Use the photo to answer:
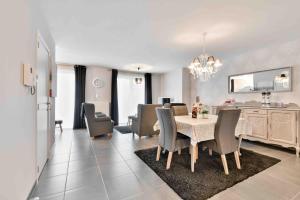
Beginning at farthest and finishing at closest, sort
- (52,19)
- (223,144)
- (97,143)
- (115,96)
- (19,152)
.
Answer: (115,96), (97,143), (52,19), (223,144), (19,152)

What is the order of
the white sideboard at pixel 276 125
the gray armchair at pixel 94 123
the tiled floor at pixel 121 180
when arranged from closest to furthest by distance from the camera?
1. the tiled floor at pixel 121 180
2. the white sideboard at pixel 276 125
3. the gray armchair at pixel 94 123

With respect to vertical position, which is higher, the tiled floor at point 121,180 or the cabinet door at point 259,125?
the cabinet door at point 259,125

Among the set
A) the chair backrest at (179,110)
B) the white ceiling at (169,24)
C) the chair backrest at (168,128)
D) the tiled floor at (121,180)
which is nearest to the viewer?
the tiled floor at (121,180)

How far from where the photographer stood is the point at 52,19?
2467mm

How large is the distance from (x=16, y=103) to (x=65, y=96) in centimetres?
483

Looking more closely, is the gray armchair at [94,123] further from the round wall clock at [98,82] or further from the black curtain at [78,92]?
the round wall clock at [98,82]

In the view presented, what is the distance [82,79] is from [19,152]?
4.77 m

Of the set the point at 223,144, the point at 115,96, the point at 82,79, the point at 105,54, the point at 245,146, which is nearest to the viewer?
the point at 223,144

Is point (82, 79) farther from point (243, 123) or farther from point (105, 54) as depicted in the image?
point (243, 123)

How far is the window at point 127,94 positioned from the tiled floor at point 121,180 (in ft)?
12.5

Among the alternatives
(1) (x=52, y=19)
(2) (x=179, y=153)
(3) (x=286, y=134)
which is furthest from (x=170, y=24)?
(3) (x=286, y=134)

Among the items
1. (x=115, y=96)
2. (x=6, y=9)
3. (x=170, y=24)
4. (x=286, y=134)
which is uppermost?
(x=170, y=24)

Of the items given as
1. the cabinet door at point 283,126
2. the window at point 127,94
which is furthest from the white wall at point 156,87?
the cabinet door at point 283,126

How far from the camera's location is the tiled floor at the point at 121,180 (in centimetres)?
174
